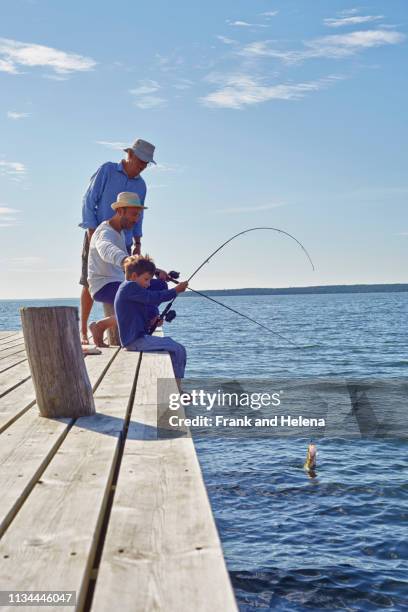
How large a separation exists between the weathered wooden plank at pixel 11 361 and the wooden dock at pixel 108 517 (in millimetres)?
2477

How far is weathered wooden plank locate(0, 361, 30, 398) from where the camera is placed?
525 cm

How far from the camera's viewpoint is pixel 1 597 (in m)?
1.82

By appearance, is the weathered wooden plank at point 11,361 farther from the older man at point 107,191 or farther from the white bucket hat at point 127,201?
the white bucket hat at point 127,201

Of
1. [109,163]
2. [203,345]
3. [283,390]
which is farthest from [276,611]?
[203,345]

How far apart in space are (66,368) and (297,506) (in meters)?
3.88

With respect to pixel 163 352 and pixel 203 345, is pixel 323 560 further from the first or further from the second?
pixel 203 345

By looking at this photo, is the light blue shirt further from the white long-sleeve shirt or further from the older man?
the white long-sleeve shirt

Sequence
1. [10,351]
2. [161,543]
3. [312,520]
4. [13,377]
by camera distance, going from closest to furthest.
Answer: [161,543], [13,377], [312,520], [10,351]

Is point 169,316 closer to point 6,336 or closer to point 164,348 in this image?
point 164,348

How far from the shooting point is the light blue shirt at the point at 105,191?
7.66m

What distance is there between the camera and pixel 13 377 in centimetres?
588

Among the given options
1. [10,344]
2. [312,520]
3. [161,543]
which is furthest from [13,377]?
[161,543]

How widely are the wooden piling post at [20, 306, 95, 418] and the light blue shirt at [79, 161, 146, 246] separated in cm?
369

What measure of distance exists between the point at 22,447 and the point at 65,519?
3.56ft
